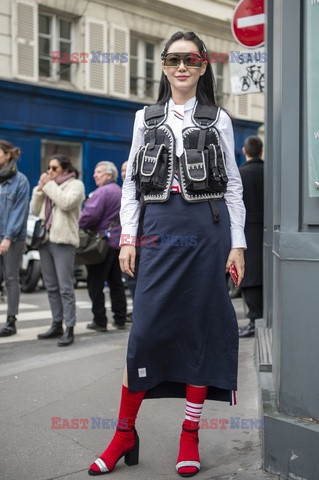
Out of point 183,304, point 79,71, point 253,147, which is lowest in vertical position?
point 183,304

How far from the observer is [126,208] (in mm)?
3330

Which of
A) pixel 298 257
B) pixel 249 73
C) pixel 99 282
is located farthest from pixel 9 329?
pixel 298 257

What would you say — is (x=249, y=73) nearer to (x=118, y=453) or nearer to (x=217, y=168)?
(x=217, y=168)

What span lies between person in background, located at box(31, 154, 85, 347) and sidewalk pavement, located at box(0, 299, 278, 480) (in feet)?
3.34

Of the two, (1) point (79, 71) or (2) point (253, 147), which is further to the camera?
(1) point (79, 71)

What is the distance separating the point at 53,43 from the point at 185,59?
53.4ft

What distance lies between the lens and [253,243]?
709cm

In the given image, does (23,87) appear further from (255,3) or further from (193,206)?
(193,206)

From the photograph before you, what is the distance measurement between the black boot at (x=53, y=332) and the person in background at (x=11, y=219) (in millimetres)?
409

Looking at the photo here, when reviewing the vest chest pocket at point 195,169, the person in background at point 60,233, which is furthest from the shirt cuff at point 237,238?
the person in background at point 60,233

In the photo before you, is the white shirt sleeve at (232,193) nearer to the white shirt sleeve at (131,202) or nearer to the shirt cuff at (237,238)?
the shirt cuff at (237,238)

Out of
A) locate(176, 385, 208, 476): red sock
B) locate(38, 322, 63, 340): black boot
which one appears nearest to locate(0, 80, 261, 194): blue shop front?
locate(38, 322, 63, 340): black boot

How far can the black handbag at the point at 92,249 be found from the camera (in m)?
7.37

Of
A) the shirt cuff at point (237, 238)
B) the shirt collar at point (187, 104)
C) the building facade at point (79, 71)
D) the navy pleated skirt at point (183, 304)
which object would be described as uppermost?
the building facade at point (79, 71)
